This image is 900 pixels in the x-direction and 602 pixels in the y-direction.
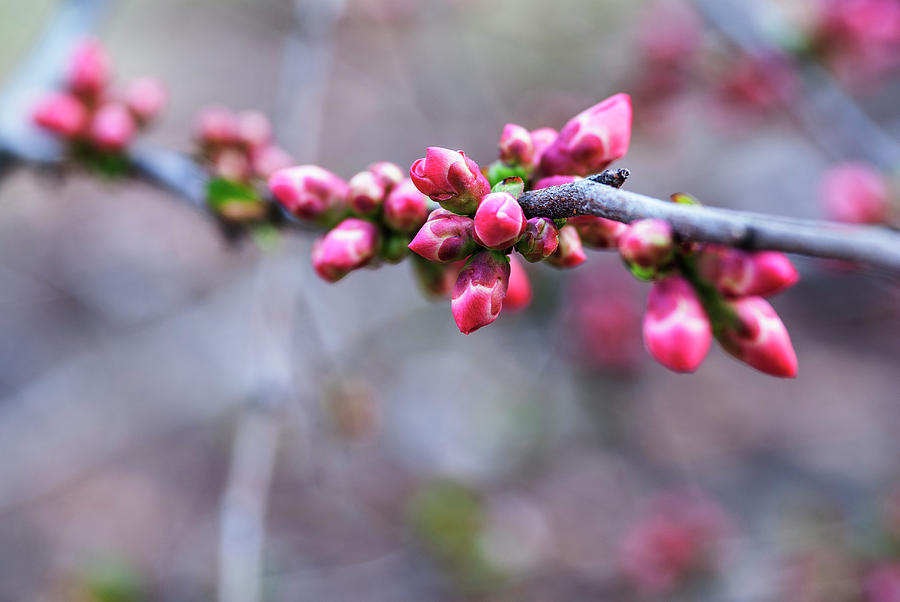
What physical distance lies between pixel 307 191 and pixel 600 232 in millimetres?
413

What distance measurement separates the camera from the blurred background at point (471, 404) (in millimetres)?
2590

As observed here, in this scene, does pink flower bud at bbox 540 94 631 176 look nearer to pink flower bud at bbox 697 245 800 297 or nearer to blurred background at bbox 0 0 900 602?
pink flower bud at bbox 697 245 800 297

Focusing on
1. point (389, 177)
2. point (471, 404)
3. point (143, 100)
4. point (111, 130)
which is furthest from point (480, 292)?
point (471, 404)

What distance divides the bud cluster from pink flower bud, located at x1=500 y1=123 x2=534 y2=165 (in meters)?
0.93

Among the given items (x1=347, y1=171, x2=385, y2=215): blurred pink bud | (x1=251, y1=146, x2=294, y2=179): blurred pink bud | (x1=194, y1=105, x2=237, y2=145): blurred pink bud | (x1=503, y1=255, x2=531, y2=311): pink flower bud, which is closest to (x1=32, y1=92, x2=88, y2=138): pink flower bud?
(x1=194, y1=105, x2=237, y2=145): blurred pink bud

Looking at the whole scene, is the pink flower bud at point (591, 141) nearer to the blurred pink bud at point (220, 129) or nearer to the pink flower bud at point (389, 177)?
the pink flower bud at point (389, 177)

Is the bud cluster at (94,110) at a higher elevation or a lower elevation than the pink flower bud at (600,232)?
higher

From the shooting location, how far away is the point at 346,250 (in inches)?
30.4

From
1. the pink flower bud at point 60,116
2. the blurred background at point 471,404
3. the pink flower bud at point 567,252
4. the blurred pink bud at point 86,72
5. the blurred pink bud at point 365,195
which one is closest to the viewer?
the pink flower bud at point 567,252

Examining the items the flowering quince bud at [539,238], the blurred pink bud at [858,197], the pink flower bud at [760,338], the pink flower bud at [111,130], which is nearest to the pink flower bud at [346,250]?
the flowering quince bud at [539,238]

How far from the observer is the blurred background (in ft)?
8.50

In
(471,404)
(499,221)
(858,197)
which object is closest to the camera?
(499,221)

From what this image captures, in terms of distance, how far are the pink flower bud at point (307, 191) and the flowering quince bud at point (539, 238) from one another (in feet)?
1.15

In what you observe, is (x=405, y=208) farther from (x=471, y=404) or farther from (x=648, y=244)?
(x=471, y=404)
